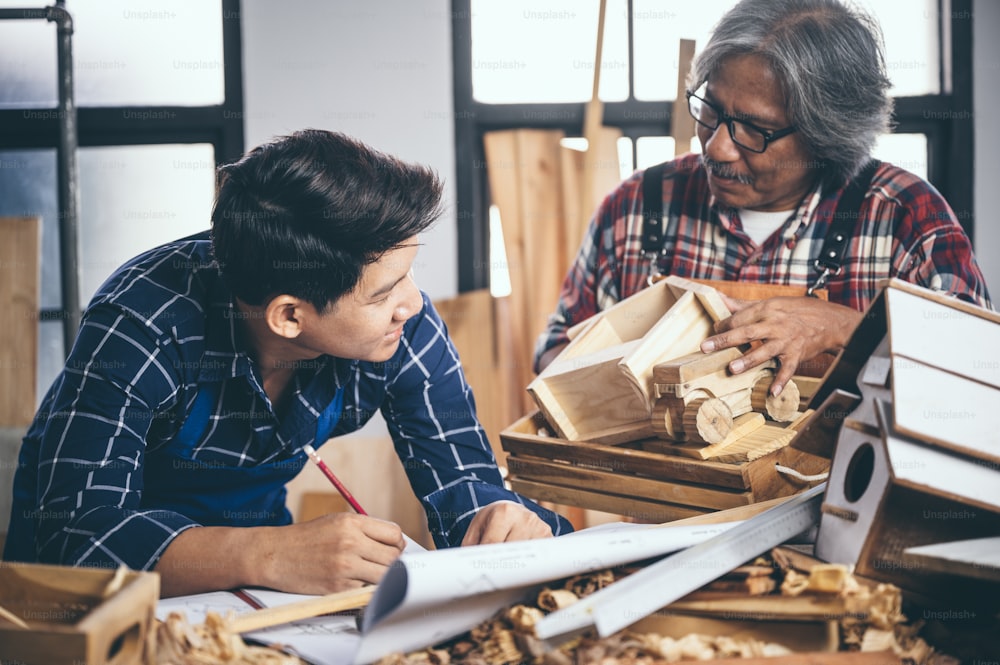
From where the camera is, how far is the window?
12.5ft

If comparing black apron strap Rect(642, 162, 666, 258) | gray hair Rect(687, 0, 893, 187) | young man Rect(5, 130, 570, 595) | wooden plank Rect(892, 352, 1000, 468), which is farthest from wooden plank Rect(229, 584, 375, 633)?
gray hair Rect(687, 0, 893, 187)

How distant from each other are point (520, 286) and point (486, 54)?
1.04 m

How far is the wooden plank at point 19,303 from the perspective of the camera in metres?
3.58

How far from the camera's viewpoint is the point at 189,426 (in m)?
1.71

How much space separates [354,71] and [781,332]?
8.67 ft

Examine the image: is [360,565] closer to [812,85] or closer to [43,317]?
[812,85]

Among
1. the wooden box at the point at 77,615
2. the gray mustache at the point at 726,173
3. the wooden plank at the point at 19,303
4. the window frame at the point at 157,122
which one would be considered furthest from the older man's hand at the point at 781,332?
the wooden plank at the point at 19,303

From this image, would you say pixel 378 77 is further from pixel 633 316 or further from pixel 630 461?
pixel 630 461

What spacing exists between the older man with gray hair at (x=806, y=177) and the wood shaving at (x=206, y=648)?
1.33m

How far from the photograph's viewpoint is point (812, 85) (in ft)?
6.64

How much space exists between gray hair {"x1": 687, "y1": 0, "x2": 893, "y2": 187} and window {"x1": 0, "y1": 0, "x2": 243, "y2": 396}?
8.04 feet

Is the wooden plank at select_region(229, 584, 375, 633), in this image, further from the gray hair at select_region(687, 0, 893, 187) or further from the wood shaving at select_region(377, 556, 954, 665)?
the gray hair at select_region(687, 0, 893, 187)

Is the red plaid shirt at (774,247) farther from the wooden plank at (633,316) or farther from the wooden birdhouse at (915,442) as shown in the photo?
the wooden birdhouse at (915,442)

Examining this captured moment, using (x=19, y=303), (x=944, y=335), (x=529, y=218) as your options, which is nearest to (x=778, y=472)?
(x=944, y=335)
